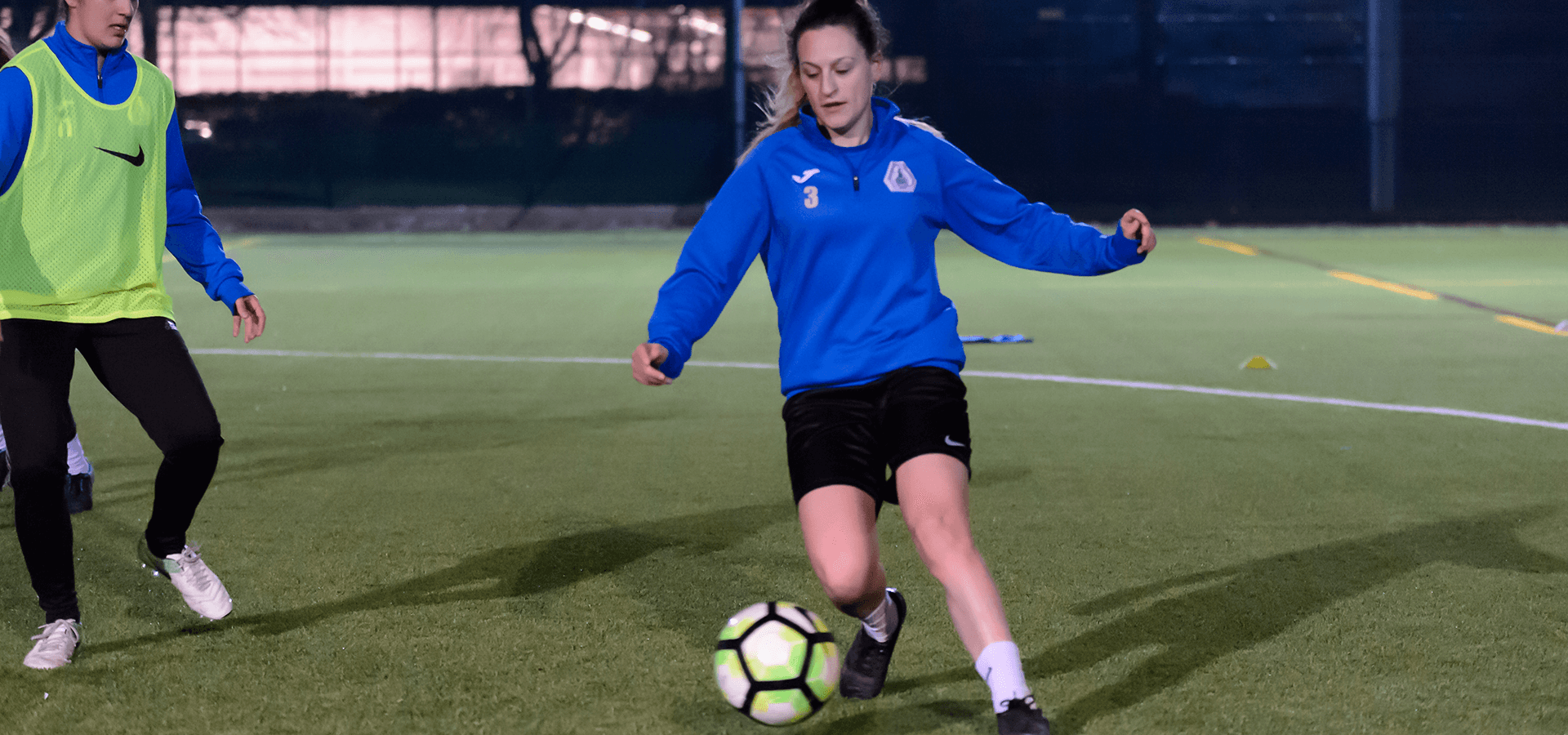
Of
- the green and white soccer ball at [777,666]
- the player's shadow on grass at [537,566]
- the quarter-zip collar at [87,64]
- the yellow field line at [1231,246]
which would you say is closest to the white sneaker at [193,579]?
the player's shadow on grass at [537,566]

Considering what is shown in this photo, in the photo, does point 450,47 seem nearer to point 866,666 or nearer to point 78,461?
point 78,461

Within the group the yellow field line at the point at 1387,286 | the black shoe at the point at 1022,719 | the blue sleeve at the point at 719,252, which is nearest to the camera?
the black shoe at the point at 1022,719

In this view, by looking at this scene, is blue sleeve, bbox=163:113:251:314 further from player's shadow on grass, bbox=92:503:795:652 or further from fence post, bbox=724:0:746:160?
fence post, bbox=724:0:746:160

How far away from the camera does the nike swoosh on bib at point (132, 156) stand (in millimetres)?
4621

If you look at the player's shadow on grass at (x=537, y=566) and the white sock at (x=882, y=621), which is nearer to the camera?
the white sock at (x=882, y=621)

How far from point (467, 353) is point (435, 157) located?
20189 mm

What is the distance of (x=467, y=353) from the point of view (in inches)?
488

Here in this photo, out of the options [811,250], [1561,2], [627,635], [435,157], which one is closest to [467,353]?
[627,635]

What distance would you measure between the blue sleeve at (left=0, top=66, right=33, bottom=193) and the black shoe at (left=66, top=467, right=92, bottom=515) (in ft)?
8.03

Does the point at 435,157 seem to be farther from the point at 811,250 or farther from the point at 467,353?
the point at 811,250

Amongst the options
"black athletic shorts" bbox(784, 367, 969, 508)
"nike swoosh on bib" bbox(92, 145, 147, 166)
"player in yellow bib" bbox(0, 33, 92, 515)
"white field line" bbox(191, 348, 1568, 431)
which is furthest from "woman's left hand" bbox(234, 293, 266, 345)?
"white field line" bbox(191, 348, 1568, 431)

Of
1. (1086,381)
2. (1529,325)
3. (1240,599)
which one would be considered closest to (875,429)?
(1240,599)

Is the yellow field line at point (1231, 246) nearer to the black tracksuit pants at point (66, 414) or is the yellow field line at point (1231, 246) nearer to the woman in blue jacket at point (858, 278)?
the woman in blue jacket at point (858, 278)

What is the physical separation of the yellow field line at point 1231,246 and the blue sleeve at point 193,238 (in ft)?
68.1
